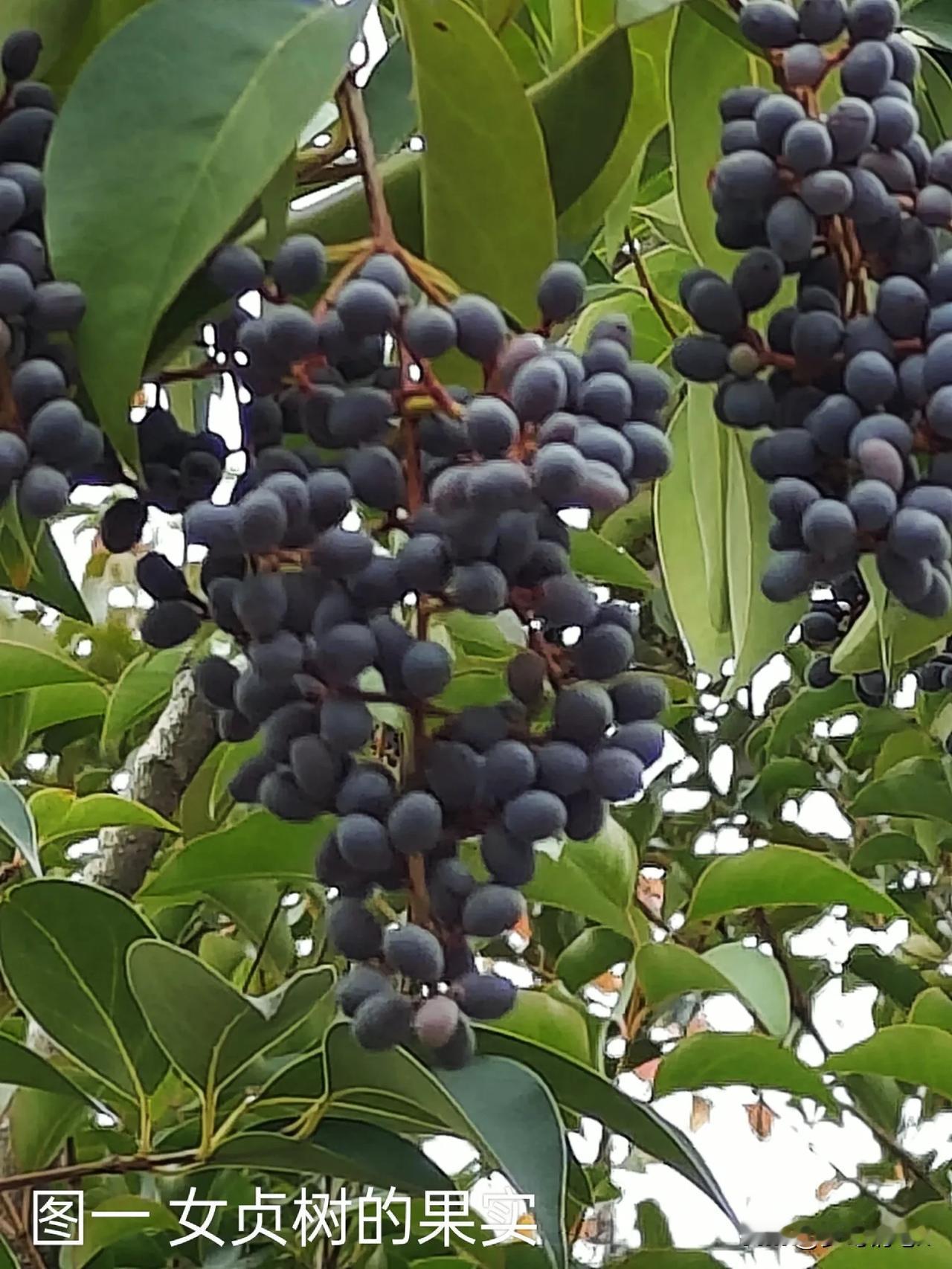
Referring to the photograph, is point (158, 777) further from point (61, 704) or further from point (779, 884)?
point (779, 884)

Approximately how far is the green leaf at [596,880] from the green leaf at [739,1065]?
6cm

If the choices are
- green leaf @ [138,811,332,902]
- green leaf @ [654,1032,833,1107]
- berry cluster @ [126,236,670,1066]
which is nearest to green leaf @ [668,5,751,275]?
berry cluster @ [126,236,670,1066]

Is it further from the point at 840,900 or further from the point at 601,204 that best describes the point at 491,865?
the point at 840,900

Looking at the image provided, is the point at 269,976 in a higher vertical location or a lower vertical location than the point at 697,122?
lower

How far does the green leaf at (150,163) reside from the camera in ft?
1.31

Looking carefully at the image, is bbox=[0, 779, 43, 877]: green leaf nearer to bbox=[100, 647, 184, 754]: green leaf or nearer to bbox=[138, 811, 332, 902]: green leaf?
bbox=[138, 811, 332, 902]: green leaf

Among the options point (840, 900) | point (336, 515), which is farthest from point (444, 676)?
point (840, 900)

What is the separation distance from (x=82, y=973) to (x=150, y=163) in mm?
304

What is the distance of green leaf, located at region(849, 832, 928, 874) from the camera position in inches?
45.2

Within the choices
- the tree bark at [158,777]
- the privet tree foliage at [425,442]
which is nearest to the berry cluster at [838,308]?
the privet tree foliage at [425,442]

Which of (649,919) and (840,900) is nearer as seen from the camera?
(840,900)

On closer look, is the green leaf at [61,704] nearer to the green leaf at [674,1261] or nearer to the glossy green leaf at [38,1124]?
the glossy green leaf at [38,1124]

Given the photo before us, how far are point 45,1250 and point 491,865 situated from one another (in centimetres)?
56

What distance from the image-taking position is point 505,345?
1.35 ft
